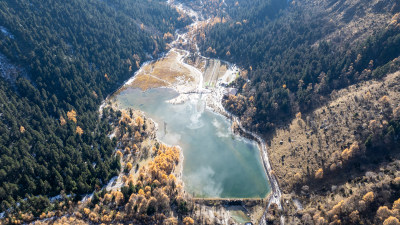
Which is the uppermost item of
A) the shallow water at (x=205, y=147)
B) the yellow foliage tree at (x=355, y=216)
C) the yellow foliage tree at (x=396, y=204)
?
the yellow foliage tree at (x=396, y=204)

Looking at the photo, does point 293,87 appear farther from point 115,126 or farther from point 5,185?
point 5,185

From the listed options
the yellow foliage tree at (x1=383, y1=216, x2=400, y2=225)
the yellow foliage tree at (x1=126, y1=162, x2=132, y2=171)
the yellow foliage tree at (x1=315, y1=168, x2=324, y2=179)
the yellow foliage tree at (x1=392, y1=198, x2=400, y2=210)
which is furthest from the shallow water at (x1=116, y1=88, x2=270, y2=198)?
the yellow foliage tree at (x1=392, y1=198, x2=400, y2=210)

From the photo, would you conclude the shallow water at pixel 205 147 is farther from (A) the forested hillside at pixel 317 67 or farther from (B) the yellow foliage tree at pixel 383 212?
(B) the yellow foliage tree at pixel 383 212

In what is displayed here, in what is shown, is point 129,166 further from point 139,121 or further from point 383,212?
point 383,212

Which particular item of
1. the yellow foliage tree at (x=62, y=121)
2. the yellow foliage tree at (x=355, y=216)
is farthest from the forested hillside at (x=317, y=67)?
the yellow foliage tree at (x=62, y=121)

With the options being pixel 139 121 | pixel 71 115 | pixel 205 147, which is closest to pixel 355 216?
pixel 205 147
